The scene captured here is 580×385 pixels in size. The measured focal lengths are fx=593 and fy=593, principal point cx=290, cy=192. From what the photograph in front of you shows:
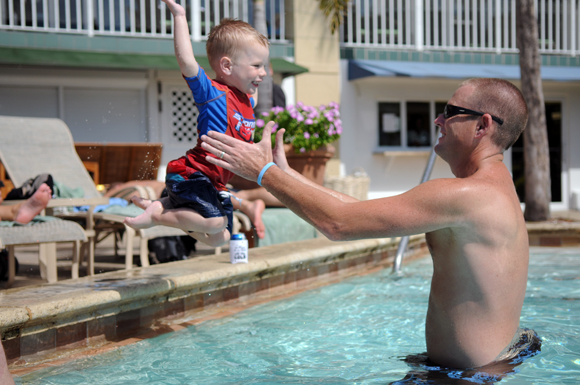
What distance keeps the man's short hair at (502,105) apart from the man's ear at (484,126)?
0.09ft

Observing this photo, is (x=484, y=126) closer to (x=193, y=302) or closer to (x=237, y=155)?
(x=237, y=155)

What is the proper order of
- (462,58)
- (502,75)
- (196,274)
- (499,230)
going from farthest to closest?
(462,58)
(502,75)
(196,274)
(499,230)

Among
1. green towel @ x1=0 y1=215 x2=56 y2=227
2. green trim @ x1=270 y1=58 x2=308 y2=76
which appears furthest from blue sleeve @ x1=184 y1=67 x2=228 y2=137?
green trim @ x1=270 y1=58 x2=308 y2=76

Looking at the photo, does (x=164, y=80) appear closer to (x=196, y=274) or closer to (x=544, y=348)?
(x=196, y=274)

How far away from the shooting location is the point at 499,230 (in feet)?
6.95

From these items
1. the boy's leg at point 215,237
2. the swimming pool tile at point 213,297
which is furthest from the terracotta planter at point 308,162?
the boy's leg at point 215,237

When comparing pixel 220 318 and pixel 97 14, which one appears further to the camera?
pixel 97 14

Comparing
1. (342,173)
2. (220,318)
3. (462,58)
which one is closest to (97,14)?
(342,173)

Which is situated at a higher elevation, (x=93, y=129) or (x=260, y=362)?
(x=93, y=129)

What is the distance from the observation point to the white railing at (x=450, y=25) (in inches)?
509

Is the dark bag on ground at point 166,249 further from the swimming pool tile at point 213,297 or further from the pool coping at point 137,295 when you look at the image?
the swimming pool tile at point 213,297

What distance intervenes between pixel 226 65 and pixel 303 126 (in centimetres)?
369

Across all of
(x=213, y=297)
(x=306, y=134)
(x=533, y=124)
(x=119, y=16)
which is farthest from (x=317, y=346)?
(x=119, y=16)

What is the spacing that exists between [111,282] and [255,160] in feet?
4.92
